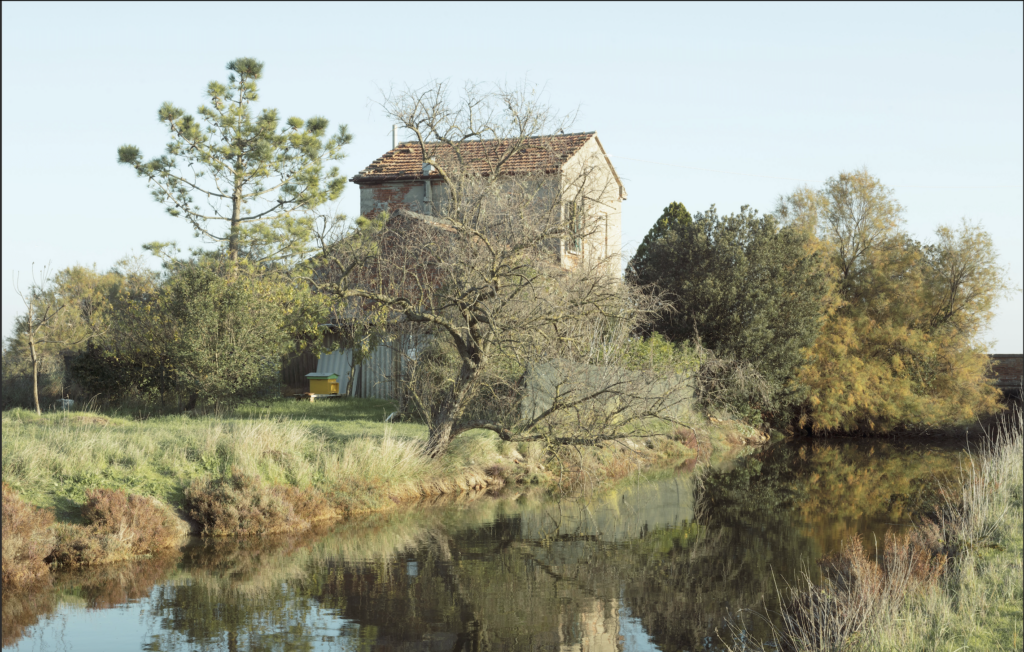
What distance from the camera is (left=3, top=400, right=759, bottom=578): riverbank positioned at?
1166cm

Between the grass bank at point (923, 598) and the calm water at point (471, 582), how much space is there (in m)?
0.88

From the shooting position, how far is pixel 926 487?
19.7 meters

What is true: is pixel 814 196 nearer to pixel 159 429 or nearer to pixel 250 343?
pixel 250 343

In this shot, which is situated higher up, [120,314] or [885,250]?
[885,250]

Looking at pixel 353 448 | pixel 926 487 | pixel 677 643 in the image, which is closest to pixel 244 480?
pixel 353 448

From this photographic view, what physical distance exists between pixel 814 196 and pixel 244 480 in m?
27.4

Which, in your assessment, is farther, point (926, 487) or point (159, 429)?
point (926, 487)

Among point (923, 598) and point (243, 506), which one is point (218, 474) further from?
point (923, 598)

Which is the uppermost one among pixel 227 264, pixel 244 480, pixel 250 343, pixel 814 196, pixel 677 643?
pixel 814 196

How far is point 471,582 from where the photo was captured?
36.0 feet

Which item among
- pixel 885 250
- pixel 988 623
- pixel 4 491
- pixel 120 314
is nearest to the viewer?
pixel 988 623

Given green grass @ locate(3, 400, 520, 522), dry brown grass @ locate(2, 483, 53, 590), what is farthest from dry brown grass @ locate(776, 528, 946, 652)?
dry brown grass @ locate(2, 483, 53, 590)

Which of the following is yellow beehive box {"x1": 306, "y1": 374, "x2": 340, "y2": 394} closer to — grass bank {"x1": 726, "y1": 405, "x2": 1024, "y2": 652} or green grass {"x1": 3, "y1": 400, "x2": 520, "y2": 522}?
green grass {"x1": 3, "y1": 400, "x2": 520, "y2": 522}

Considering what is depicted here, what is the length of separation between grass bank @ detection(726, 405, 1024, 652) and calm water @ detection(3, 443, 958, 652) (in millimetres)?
879
